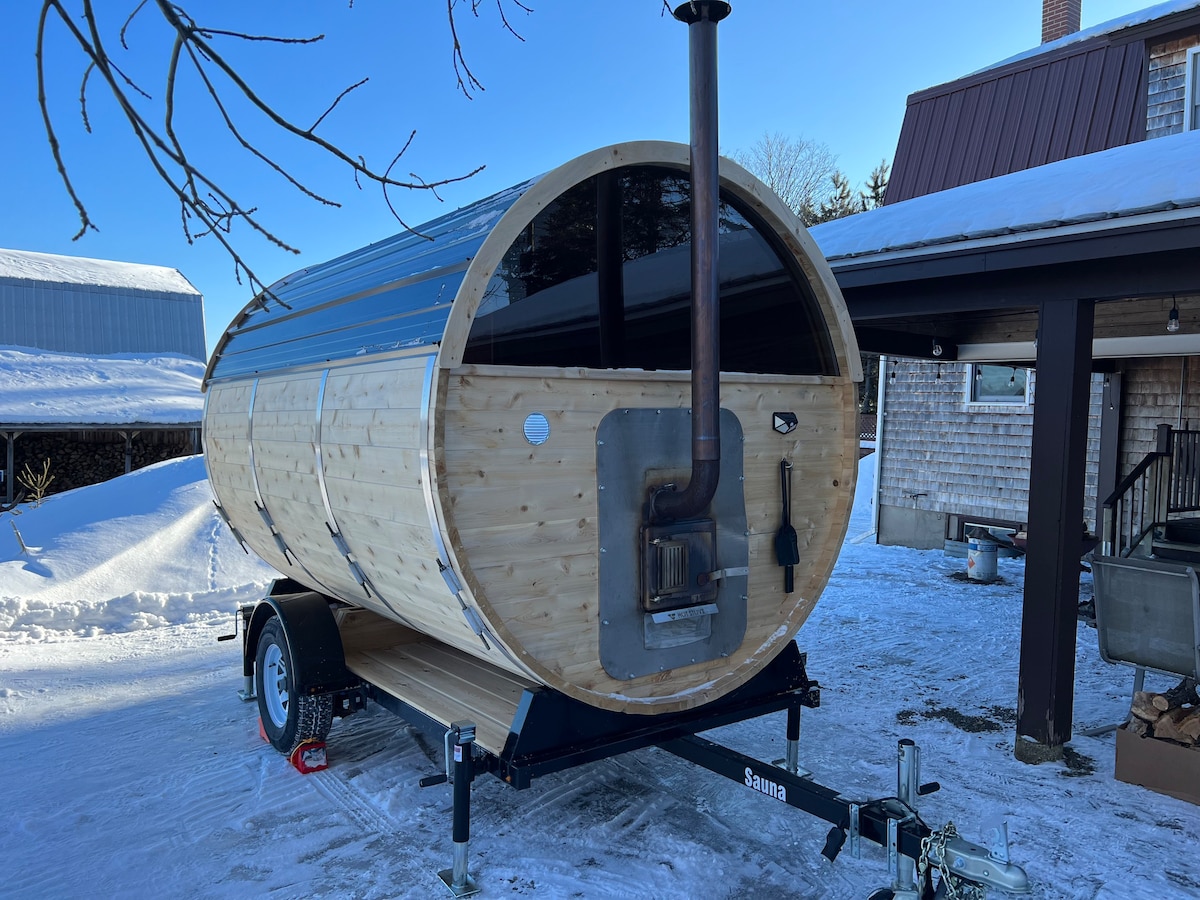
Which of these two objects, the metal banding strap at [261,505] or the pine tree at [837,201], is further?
the pine tree at [837,201]

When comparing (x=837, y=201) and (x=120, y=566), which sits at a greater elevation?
(x=837, y=201)

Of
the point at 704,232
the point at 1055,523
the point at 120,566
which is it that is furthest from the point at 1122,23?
the point at 120,566

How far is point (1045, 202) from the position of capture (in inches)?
207

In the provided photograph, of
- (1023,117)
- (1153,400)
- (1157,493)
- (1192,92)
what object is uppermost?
(1023,117)

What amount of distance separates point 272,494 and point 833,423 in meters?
3.33

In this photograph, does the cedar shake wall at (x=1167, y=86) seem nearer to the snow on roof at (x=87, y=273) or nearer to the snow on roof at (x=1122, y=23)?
the snow on roof at (x=1122, y=23)

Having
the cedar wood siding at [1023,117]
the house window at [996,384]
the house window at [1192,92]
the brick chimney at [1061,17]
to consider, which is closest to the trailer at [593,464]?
the house window at [996,384]

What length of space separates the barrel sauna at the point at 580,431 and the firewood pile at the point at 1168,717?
6.75 feet

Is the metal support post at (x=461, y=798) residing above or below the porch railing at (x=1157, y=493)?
below

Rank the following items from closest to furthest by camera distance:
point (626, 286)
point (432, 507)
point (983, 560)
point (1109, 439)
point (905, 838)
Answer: point (905, 838) < point (432, 507) < point (626, 286) < point (983, 560) < point (1109, 439)

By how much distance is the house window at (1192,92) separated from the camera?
1086 centimetres

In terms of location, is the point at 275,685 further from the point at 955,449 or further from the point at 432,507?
the point at 955,449

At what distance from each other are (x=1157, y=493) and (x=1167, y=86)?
6462 mm

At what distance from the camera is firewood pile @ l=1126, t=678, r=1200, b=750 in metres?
4.74
